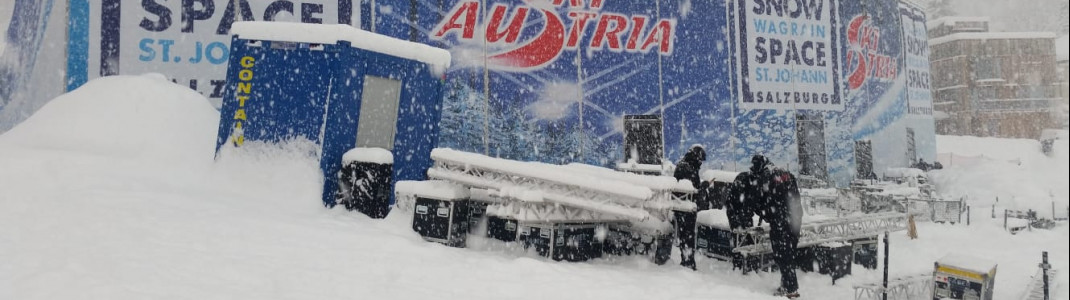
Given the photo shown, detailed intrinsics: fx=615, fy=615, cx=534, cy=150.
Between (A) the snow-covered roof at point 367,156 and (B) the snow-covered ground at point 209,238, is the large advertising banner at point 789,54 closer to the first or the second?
(B) the snow-covered ground at point 209,238

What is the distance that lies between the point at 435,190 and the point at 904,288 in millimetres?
6095

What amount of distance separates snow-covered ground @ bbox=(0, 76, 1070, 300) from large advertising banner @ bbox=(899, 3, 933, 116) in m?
18.4

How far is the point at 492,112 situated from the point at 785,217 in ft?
33.1

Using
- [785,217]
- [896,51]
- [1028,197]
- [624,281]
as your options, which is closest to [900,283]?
[785,217]

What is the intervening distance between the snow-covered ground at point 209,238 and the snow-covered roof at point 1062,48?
27 cm

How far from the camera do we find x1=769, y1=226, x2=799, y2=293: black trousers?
7.07m

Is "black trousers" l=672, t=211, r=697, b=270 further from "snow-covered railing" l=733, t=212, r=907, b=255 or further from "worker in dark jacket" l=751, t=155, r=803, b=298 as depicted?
"worker in dark jacket" l=751, t=155, r=803, b=298

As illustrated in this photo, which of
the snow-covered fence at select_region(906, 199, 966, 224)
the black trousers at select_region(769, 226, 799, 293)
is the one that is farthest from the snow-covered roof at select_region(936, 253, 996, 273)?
the snow-covered fence at select_region(906, 199, 966, 224)

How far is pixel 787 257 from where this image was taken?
709 cm

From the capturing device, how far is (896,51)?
26.1 meters

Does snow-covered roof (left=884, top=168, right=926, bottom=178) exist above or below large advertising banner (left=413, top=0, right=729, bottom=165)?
below

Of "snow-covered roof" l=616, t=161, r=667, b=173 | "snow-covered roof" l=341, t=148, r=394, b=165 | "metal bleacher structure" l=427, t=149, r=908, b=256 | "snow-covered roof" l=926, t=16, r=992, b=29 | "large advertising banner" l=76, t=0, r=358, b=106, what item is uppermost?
"snow-covered roof" l=926, t=16, r=992, b=29

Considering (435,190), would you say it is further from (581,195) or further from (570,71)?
(570,71)

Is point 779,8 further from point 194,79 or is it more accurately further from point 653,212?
point 194,79
